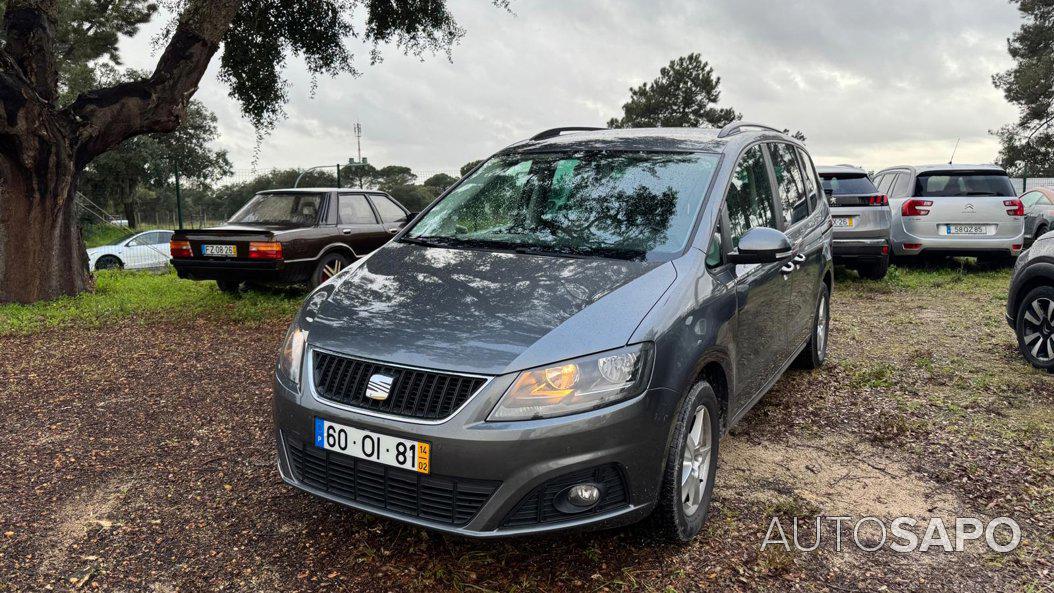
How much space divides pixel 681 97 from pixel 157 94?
141 feet

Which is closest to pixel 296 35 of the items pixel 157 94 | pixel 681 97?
pixel 157 94

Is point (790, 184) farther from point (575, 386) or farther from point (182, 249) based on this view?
point (182, 249)

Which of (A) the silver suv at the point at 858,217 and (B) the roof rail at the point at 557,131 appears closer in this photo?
(B) the roof rail at the point at 557,131

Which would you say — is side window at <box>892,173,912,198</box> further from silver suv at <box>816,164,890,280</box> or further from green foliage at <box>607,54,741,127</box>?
green foliage at <box>607,54,741,127</box>

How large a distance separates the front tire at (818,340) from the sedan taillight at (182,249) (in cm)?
690

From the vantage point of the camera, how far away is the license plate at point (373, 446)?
251 cm

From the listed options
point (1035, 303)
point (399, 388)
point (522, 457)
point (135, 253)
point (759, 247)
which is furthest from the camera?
point (135, 253)

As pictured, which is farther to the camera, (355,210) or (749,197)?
(355,210)

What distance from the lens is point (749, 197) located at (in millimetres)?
3857

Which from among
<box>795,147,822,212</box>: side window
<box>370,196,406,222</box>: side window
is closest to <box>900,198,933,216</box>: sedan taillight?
<box>795,147,822,212</box>: side window

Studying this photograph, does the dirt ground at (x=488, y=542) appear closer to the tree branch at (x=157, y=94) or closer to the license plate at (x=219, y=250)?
the license plate at (x=219, y=250)

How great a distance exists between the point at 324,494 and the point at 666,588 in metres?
1.35

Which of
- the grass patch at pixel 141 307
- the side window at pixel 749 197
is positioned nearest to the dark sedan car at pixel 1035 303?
the side window at pixel 749 197

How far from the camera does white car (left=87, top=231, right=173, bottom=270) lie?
17.3 m
